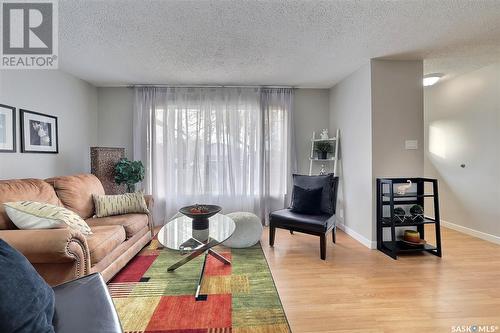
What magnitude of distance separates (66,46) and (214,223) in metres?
2.44

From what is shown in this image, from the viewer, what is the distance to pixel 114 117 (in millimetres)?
4059

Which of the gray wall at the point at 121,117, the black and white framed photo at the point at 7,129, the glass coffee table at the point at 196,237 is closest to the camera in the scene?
the glass coffee table at the point at 196,237

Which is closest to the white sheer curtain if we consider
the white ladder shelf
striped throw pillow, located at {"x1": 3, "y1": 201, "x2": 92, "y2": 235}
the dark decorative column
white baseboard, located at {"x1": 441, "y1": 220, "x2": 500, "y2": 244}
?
the dark decorative column

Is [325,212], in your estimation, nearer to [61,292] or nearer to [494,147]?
[494,147]

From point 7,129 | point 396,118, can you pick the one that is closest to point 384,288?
point 396,118

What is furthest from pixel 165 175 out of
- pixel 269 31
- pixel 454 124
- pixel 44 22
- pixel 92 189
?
pixel 454 124

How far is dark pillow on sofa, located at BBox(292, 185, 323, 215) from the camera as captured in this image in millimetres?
3121

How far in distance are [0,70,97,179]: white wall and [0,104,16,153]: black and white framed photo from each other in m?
0.06

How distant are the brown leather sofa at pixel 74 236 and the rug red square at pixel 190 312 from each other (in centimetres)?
62

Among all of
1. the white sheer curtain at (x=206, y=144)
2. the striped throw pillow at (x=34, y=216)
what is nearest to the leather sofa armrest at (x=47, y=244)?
the striped throw pillow at (x=34, y=216)

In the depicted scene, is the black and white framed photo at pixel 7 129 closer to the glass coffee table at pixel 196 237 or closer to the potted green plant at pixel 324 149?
the glass coffee table at pixel 196 237

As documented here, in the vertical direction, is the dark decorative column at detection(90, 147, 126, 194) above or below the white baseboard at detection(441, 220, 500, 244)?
above

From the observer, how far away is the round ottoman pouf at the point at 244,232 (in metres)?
3.00

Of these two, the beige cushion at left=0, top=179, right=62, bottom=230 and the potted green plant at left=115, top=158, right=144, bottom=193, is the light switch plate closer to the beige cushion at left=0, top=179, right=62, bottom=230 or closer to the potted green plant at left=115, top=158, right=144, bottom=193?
the potted green plant at left=115, top=158, right=144, bottom=193
